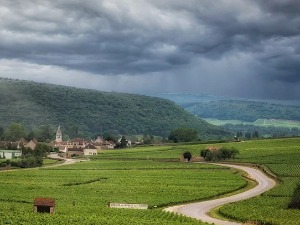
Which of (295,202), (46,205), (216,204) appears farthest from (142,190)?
(46,205)

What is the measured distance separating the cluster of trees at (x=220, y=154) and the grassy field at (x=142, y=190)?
2594 mm

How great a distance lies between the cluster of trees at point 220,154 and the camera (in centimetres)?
13775

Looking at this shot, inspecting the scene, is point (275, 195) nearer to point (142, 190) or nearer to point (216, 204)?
point (216, 204)

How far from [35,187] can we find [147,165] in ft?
152

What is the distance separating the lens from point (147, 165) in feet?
414

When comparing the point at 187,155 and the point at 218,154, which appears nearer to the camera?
the point at 218,154

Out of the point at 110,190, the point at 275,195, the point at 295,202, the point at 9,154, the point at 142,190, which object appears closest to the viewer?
the point at 295,202

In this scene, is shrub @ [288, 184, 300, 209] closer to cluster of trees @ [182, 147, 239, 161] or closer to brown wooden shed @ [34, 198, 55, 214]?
brown wooden shed @ [34, 198, 55, 214]

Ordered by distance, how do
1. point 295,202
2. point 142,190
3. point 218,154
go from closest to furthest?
1. point 295,202
2. point 142,190
3. point 218,154

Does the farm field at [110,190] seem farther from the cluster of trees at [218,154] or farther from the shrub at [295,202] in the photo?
the cluster of trees at [218,154]

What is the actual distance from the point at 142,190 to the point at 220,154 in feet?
204

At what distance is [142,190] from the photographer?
8088cm

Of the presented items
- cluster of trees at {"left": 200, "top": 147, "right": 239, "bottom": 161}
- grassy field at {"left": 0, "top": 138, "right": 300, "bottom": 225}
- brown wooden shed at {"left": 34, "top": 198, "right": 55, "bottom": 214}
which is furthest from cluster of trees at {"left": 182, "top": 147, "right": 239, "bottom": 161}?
brown wooden shed at {"left": 34, "top": 198, "right": 55, "bottom": 214}

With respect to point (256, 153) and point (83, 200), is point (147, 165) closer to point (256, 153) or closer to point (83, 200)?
point (256, 153)
